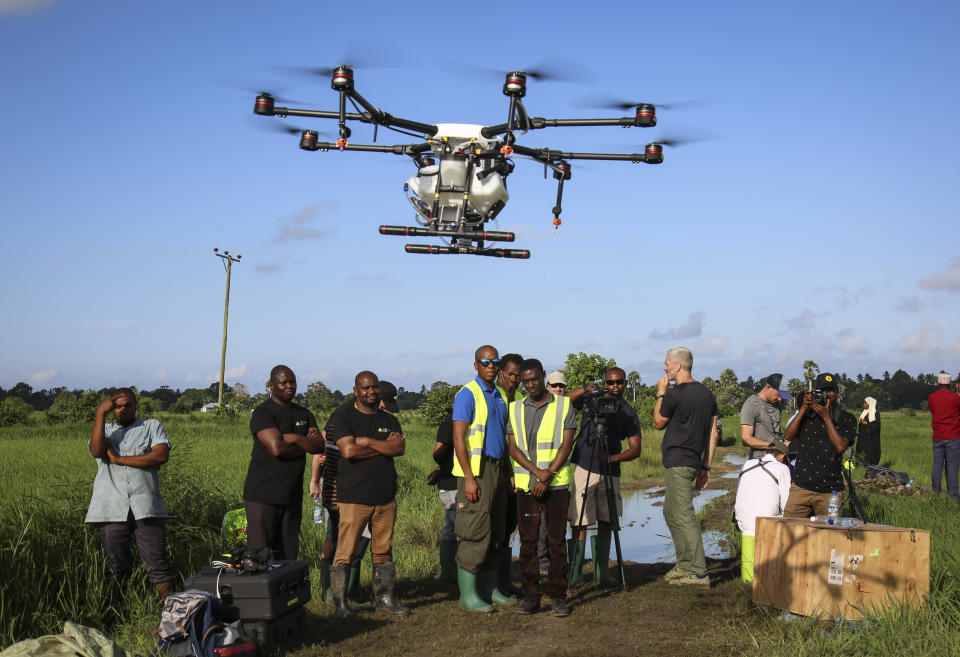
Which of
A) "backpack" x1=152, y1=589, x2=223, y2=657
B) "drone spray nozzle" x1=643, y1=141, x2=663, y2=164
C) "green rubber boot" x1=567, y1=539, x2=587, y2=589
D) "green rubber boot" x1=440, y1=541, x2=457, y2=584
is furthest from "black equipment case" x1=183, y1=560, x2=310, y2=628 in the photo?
"drone spray nozzle" x1=643, y1=141, x2=663, y2=164

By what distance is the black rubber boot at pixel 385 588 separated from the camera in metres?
6.54

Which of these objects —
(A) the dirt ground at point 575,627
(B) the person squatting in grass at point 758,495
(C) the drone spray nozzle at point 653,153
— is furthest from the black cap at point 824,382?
(C) the drone spray nozzle at point 653,153

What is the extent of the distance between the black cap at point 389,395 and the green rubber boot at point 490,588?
1.50 metres

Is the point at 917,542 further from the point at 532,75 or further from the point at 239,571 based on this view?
the point at 532,75

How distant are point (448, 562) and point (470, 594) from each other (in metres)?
1.08

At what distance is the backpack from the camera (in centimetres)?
491

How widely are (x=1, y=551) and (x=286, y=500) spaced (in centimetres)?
234

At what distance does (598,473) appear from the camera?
24.8ft

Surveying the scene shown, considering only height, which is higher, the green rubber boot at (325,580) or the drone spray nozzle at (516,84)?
the drone spray nozzle at (516,84)

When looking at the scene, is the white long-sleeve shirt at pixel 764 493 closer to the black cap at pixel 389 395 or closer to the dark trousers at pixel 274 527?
the black cap at pixel 389 395

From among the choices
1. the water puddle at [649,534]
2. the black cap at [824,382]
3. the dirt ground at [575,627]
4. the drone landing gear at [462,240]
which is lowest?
the water puddle at [649,534]

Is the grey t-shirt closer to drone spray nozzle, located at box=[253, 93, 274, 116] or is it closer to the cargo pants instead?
the cargo pants

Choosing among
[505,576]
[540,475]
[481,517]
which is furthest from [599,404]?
[505,576]

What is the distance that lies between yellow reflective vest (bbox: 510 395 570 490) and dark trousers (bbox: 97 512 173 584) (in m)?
2.64
